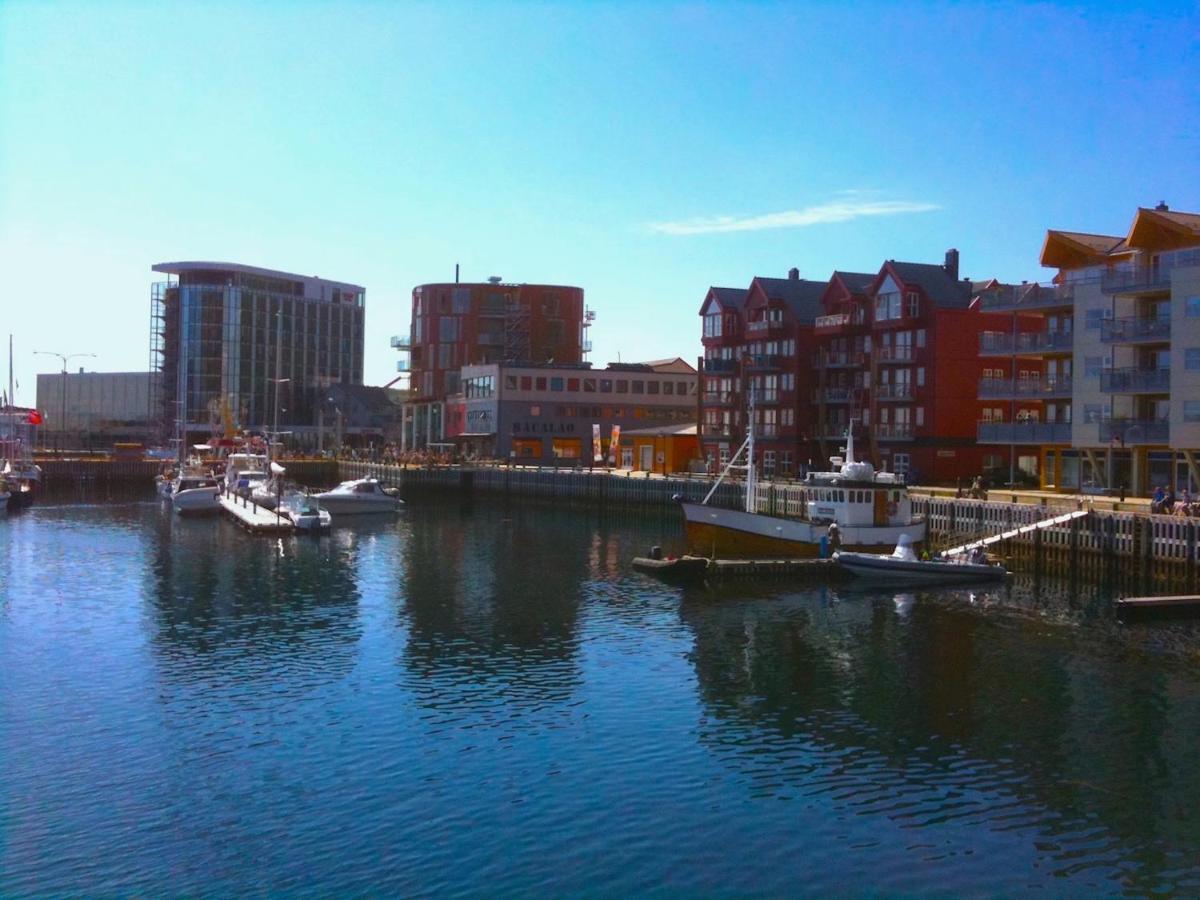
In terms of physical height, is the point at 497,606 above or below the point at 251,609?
above

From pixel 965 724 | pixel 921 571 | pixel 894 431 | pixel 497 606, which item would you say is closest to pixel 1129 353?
pixel 894 431

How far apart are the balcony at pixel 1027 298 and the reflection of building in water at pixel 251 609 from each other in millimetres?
47803

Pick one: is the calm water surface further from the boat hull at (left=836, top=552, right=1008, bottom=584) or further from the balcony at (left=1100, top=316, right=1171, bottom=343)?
the balcony at (left=1100, top=316, right=1171, bottom=343)

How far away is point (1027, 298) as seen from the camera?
78.7 metres

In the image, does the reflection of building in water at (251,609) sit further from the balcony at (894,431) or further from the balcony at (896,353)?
the balcony at (896,353)

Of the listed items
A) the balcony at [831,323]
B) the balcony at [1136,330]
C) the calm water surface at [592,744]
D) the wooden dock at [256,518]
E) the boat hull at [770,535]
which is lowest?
the calm water surface at [592,744]

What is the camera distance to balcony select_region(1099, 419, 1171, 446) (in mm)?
65125

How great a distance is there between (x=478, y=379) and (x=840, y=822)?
395ft

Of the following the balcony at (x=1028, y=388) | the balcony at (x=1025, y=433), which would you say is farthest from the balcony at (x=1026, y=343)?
the balcony at (x=1025, y=433)

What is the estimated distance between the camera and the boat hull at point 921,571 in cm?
5469

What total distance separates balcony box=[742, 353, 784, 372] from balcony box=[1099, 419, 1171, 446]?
37.7 meters

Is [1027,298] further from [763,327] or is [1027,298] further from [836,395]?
[763,327]

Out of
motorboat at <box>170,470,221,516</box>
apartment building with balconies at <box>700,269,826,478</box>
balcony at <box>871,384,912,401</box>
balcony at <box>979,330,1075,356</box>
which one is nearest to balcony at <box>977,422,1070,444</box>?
balcony at <box>979,330,1075,356</box>

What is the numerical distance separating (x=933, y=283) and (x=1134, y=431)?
99.9 ft
